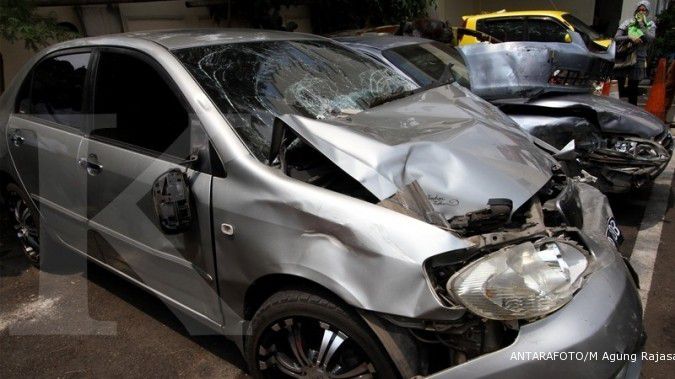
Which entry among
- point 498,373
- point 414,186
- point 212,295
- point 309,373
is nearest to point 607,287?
point 498,373

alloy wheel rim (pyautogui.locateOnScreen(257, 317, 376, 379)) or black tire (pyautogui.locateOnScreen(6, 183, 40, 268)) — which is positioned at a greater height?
alloy wheel rim (pyautogui.locateOnScreen(257, 317, 376, 379))

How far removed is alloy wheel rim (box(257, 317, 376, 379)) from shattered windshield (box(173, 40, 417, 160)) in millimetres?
722

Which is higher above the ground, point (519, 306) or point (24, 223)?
point (519, 306)

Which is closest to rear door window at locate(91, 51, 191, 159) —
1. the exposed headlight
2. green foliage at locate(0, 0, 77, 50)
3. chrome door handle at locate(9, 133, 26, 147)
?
chrome door handle at locate(9, 133, 26, 147)

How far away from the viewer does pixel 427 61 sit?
17.1 ft

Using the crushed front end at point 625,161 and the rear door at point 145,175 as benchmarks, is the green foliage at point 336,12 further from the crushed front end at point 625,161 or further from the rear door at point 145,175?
the rear door at point 145,175

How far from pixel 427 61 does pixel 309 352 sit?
3.77m

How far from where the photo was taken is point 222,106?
7.86ft

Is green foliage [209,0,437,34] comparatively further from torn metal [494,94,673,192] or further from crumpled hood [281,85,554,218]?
crumpled hood [281,85,554,218]

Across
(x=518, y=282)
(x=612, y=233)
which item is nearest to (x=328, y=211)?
(x=518, y=282)

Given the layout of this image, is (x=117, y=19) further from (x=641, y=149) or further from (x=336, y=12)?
(x=641, y=149)

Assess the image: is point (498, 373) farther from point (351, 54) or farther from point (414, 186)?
point (351, 54)

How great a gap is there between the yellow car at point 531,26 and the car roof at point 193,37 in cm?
770

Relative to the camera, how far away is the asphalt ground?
280 centimetres
